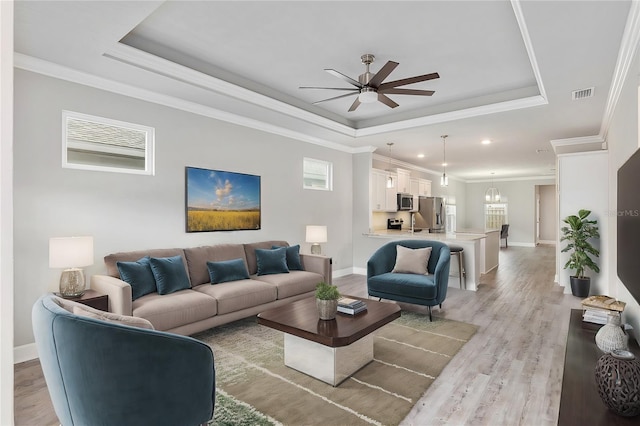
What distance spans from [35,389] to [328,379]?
2139mm

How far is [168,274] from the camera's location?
3.48 m

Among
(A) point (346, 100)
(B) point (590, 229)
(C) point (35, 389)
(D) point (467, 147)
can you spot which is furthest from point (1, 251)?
(D) point (467, 147)

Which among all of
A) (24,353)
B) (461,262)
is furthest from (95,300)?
(461,262)

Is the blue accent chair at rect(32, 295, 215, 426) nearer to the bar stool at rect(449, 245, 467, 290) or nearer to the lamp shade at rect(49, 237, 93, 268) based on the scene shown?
the lamp shade at rect(49, 237, 93, 268)

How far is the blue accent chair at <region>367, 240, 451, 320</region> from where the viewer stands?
397cm

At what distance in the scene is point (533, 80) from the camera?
4.08 meters

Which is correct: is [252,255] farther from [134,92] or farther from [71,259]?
[134,92]

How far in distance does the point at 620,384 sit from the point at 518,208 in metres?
12.8

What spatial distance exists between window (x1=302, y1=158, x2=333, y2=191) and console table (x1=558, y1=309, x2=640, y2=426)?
4.38 metres

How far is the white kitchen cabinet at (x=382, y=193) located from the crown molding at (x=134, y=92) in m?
2.18

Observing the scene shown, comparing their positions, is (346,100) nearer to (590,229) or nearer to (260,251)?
(260,251)

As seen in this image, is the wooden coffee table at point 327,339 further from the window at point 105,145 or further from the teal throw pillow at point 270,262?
the window at point 105,145

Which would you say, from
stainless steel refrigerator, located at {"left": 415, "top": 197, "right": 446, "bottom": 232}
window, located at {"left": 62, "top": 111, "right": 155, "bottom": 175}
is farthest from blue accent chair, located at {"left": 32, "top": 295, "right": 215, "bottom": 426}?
stainless steel refrigerator, located at {"left": 415, "top": 197, "right": 446, "bottom": 232}

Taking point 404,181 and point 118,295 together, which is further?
point 404,181
